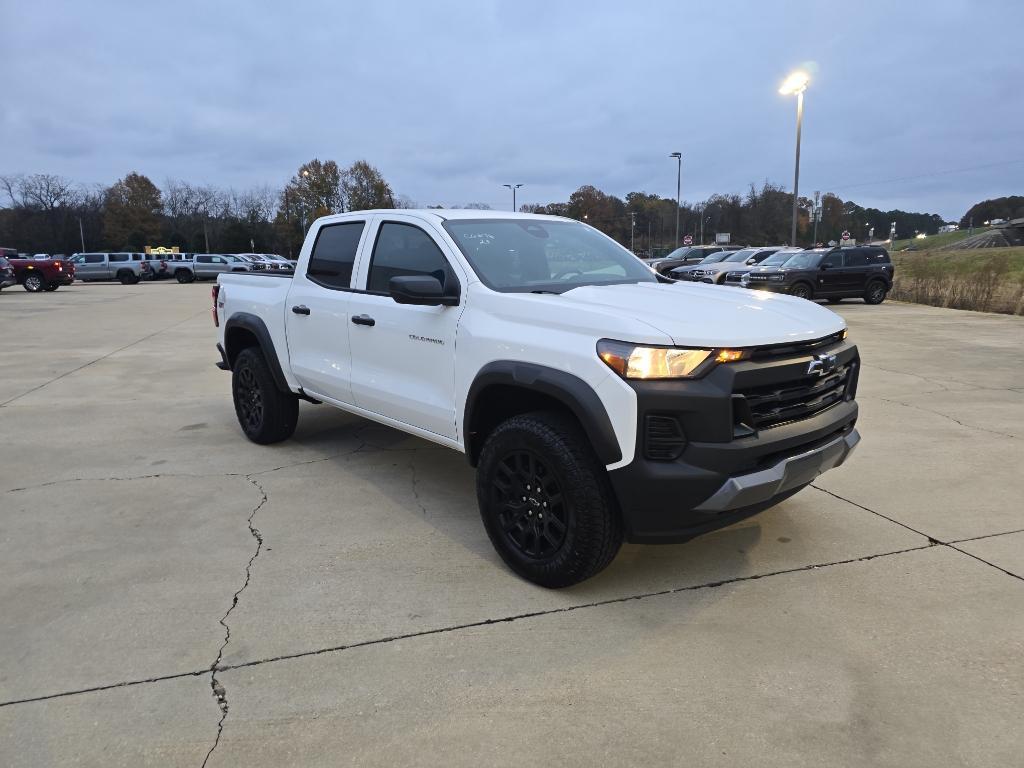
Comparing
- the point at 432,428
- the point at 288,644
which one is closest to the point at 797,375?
the point at 432,428

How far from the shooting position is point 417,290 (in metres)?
3.63

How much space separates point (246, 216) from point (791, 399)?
9677cm

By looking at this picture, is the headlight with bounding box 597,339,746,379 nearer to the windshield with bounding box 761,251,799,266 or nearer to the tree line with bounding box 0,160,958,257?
the windshield with bounding box 761,251,799,266

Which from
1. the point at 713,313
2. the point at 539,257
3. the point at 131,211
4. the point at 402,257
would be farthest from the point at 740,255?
the point at 131,211

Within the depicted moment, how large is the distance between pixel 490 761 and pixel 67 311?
22210mm

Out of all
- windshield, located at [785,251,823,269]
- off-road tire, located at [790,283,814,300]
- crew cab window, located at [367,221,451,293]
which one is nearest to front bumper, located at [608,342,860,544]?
crew cab window, located at [367,221,451,293]

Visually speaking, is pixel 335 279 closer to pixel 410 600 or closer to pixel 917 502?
pixel 410 600

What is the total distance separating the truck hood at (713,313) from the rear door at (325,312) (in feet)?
6.07

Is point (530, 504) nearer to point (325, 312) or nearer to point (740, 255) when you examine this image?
point (325, 312)

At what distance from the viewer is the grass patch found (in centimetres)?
1953

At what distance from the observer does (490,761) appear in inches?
91.6

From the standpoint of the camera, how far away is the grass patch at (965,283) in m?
19.5

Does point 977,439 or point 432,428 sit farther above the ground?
point 432,428

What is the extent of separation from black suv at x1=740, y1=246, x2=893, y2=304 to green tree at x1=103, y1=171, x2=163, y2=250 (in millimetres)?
77909
